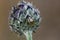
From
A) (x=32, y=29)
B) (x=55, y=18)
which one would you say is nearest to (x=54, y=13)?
(x=55, y=18)

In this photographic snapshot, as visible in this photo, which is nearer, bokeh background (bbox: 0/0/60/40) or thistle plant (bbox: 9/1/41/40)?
thistle plant (bbox: 9/1/41/40)

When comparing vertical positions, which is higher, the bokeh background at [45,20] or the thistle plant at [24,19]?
the bokeh background at [45,20]

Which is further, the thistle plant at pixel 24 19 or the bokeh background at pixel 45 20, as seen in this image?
the bokeh background at pixel 45 20

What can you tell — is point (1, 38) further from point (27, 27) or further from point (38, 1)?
point (27, 27)

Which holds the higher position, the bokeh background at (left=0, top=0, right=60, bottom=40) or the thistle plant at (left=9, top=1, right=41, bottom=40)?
the bokeh background at (left=0, top=0, right=60, bottom=40)
